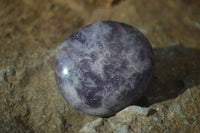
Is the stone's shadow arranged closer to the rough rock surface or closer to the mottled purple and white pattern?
the rough rock surface

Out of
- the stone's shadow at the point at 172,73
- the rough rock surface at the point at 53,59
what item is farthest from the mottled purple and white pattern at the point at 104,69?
the stone's shadow at the point at 172,73

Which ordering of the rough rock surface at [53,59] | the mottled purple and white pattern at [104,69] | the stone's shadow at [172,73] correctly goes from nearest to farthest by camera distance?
the mottled purple and white pattern at [104,69] → the rough rock surface at [53,59] → the stone's shadow at [172,73]

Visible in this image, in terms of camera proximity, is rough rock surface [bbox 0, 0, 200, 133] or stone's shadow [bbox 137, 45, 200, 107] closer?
rough rock surface [bbox 0, 0, 200, 133]

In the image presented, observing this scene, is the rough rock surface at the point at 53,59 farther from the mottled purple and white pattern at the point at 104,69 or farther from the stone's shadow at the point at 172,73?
the mottled purple and white pattern at the point at 104,69

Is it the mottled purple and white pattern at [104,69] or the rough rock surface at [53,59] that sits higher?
the mottled purple and white pattern at [104,69]

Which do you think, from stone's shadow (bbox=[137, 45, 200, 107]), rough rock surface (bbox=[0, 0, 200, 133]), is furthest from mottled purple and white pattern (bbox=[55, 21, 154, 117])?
stone's shadow (bbox=[137, 45, 200, 107])

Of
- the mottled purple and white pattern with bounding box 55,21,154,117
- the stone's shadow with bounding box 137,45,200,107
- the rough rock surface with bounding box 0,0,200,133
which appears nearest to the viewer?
the mottled purple and white pattern with bounding box 55,21,154,117

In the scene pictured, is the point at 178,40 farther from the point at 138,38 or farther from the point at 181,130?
the point at 181,130

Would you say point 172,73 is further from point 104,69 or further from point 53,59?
point 53,59
